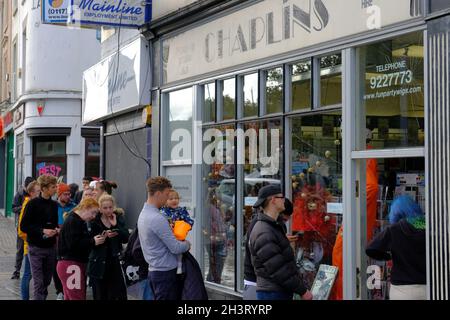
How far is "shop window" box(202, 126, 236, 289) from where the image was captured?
33.9 ft

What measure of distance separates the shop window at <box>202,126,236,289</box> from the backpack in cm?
203

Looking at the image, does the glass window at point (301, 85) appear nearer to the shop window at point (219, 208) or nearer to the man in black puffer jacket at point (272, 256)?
the shop window at point (219, 208)

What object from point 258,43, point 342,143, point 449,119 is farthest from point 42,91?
point 449,119

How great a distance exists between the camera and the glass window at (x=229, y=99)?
10.3 m

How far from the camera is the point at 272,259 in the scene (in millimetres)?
6035

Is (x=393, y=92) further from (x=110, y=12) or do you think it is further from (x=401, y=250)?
(x=110, y=12)

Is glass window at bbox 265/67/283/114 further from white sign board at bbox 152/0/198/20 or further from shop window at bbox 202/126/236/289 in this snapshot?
white sign board at bbox 152/0/198/20

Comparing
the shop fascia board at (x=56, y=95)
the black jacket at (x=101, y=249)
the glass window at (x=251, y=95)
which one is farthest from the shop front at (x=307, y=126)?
the shop fascia board at (x=56, y=95)

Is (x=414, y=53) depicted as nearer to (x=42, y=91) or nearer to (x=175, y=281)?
(x=175, y=281)

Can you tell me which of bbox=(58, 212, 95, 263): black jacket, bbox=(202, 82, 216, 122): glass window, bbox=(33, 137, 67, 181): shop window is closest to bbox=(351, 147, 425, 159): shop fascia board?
bbox=(58, 212, 95, 263): black jacket

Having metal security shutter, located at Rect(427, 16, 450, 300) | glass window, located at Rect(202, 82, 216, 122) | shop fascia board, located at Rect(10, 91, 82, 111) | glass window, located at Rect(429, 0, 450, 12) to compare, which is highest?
shop fascia board, located at Rect(10, 91, 82, 111)

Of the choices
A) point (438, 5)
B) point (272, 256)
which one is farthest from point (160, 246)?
point (438, 5)

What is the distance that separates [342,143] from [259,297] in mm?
2418

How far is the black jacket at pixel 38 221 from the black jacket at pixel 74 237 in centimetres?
105
